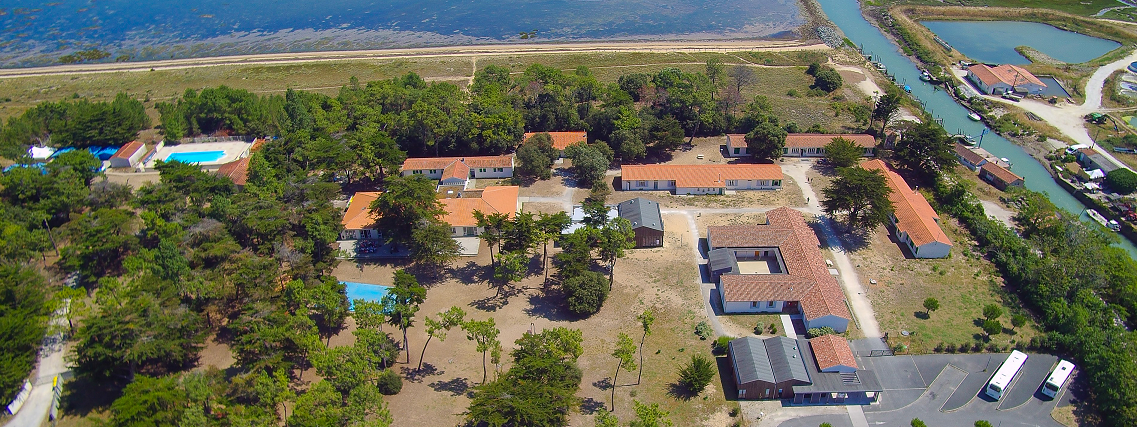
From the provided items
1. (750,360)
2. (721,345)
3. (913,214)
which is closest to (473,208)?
(721,345)

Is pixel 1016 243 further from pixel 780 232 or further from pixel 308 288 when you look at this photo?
pixel 308 288

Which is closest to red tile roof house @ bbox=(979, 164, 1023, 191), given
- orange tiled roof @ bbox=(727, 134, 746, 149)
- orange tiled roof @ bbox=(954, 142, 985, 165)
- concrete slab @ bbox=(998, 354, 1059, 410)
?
orange tiled roof @ bbox=(954, 142, 985, 165)

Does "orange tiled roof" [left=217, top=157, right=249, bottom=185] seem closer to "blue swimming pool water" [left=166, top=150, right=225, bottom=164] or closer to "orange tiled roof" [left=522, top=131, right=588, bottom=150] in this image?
"blue swimming pool water" [left=166, top=150, right=225, bottom=164]

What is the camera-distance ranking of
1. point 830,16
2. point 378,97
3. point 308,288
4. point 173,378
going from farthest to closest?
point 830,16
point 378,97
point 308,288
point 173,378

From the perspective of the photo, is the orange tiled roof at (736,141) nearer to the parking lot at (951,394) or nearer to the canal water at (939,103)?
the canal water at (939,103)

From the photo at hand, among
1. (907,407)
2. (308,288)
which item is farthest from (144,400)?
(907,407)

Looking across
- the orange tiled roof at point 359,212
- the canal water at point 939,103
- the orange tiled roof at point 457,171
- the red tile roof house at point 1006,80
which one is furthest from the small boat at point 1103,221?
the orange tiled roof at point 359,212

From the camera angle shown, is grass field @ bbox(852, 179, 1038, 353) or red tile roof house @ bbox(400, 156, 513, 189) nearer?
grass field @ bbox(852, 179, 1038, 353)
